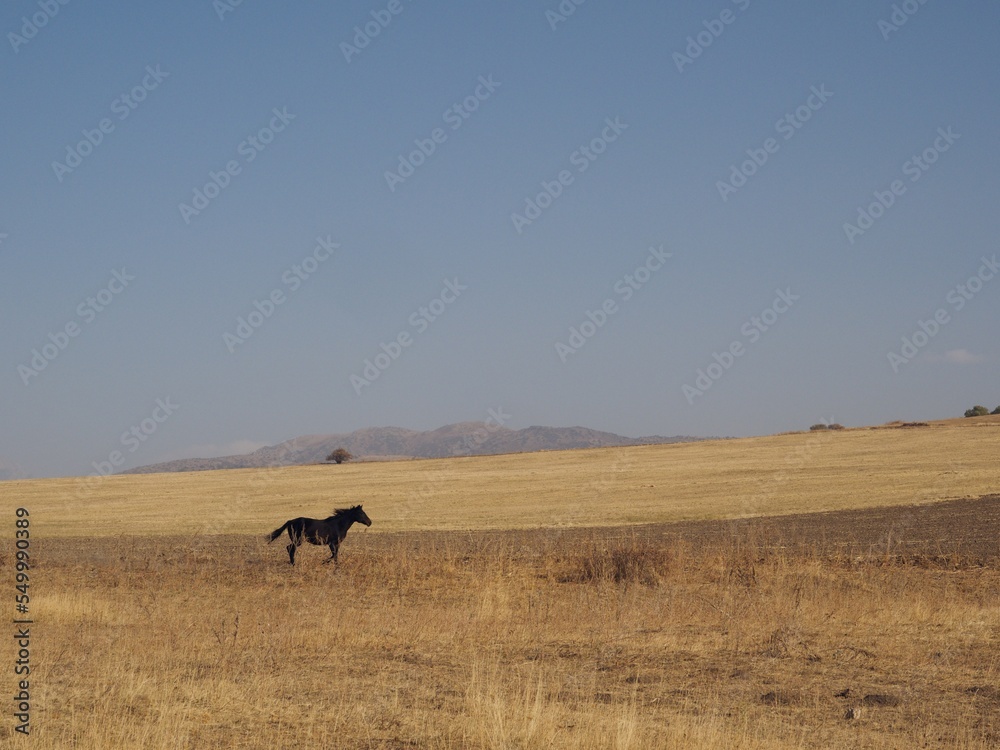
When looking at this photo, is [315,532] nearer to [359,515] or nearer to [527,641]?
[359,515]

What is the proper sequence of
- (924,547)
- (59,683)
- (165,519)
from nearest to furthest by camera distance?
(59,683)
(924,547)
(165,519)

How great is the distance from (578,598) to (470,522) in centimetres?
2170

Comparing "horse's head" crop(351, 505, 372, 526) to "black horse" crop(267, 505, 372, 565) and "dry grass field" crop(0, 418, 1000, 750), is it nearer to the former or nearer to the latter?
"black horse" crop(267, 505, 372, 565)

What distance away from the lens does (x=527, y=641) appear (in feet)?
37.0

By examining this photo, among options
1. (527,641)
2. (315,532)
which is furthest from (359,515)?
(527,641)

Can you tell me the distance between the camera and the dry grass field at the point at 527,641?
283 inches

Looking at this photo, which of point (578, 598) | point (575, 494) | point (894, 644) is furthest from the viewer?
point (575, 494)

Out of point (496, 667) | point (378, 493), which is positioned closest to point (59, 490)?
point (378, 493)

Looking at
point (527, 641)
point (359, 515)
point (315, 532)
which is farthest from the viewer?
point (359, 515)

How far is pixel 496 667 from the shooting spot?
923 centimetres

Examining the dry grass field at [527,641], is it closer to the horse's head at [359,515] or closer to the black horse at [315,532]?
the black horse at [315,532]

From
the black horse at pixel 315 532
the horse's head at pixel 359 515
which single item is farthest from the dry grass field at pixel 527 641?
the horse's head at pixel 359 515

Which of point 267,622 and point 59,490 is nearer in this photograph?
point 267,622

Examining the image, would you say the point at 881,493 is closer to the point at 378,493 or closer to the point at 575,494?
the point at 575,494
